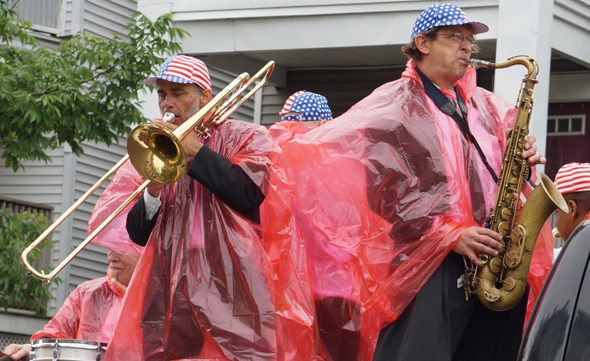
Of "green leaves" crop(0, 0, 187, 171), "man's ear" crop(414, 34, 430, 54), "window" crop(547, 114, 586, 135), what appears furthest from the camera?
"window" crop(547, 114, 586, 135)

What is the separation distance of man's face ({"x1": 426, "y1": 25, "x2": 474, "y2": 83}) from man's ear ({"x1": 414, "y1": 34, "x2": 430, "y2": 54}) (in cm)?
1

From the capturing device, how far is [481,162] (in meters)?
5.04

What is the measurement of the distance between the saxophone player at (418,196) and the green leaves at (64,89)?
4.86m

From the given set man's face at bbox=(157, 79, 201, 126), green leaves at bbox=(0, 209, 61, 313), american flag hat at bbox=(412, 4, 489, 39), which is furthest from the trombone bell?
green leaves at bbox=(0, 209, 61, 313)

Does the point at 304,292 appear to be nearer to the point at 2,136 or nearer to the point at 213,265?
the point at 213,265

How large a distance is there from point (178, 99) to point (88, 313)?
180cm

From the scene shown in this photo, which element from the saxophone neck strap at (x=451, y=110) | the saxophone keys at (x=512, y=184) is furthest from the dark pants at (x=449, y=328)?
the saxophone neck strap at (x=451, y=110)

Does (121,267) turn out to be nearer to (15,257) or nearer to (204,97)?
(204,97)

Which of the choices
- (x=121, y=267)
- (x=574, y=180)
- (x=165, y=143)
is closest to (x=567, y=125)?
(x=574, y=180)

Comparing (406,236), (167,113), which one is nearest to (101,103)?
(167,113)

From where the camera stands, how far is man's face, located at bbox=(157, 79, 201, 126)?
5395 millimetres

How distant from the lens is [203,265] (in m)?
5.00

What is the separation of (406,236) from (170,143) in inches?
44.4

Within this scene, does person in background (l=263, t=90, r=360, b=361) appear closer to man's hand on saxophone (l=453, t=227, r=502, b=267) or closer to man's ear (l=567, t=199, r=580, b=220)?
man's hand on saxophone (l=453, t=227, r=502, b=267)
